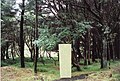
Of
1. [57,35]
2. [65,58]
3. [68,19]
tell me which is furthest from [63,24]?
[65,58]

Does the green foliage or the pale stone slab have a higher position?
the pale stone slab

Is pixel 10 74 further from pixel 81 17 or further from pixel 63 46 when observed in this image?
pixel 63 46

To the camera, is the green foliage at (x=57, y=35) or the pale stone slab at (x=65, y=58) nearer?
the pale stone slab at (x=65, y=58)

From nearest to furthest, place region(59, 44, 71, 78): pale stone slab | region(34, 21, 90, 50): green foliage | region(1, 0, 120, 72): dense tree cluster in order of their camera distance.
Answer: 1. region(59, 44, 71, 78): pale stone slab
2. region(34, 21, 90, 50): green foliage
3. region(1, 0, 120, 72): dense tree cluster

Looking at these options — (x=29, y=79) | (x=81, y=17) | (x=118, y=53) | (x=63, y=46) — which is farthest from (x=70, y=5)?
(x=118, y=53)

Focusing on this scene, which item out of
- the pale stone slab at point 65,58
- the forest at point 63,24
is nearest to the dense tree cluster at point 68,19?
the forest at point 63,24

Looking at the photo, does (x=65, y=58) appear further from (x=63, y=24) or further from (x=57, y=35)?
(x=63, y=24)

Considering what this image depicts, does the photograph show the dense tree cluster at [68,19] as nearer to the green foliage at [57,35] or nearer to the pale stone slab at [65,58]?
the green foliage at [57,35]

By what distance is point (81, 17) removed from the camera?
63.6ft

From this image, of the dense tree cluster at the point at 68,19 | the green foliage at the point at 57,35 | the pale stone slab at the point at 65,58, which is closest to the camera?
the pale stone slab at the point at 65,58

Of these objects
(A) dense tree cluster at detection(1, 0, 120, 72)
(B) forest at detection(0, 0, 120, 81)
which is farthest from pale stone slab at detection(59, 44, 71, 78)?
(A) dense tree cluster at detection(1, 0, 120, 72)

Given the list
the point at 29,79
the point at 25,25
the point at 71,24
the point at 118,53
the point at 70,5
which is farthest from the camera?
the point at 118,53

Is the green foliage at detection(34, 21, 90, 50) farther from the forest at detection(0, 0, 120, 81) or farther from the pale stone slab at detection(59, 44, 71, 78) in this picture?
the pale stone slab at detection(59, 44, 71, 78)

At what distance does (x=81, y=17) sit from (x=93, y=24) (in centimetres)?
117
